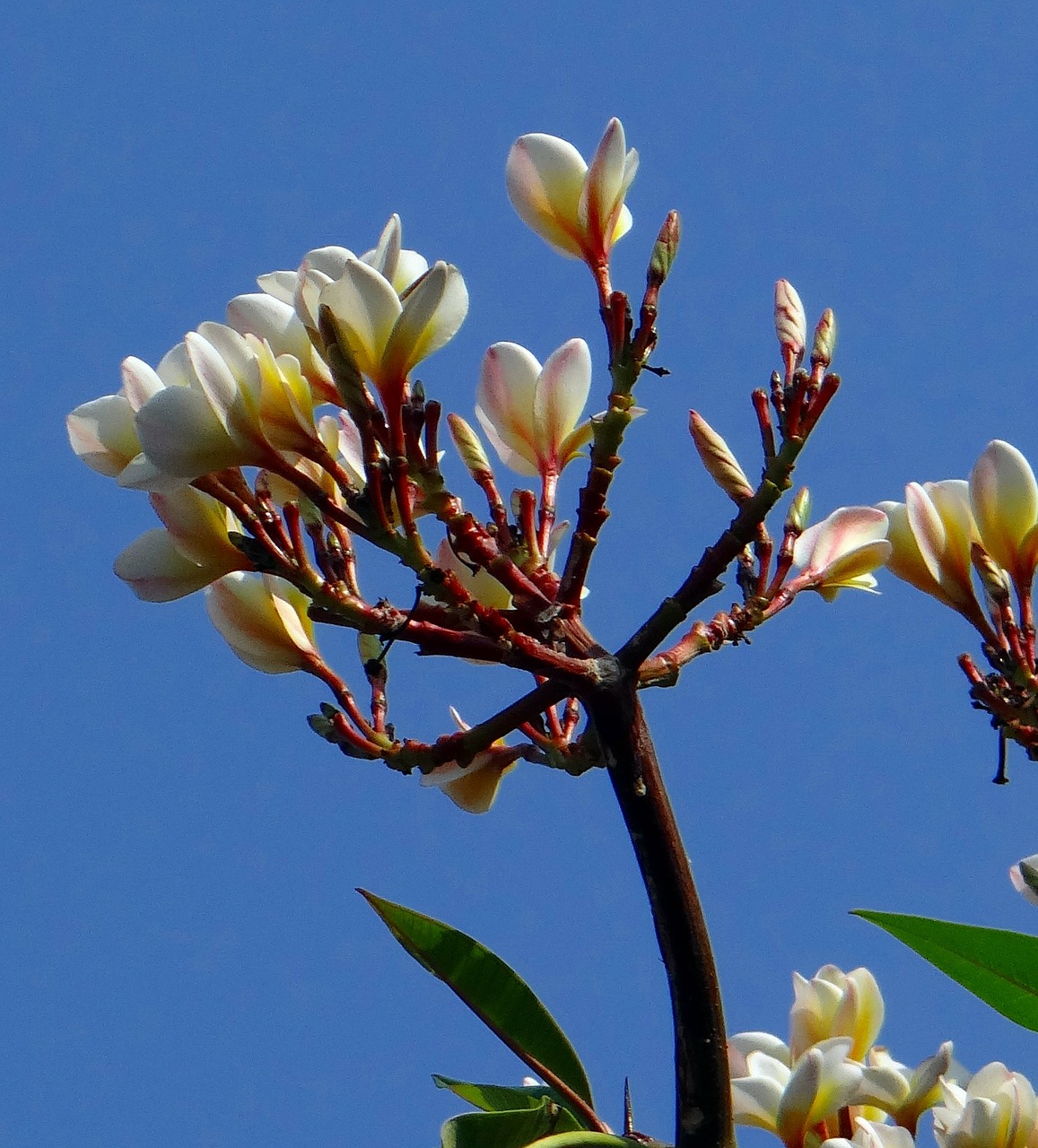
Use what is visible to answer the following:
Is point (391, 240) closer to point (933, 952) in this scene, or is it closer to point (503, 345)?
point (503, 345)

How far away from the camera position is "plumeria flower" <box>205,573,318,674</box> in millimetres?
1028

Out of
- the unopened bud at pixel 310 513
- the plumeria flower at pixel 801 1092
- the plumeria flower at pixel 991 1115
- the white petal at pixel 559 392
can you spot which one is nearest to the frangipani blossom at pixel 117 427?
the unopened bud at pixel 310 513

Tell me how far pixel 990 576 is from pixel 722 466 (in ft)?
0.91

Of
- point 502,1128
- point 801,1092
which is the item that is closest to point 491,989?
point 502,1128

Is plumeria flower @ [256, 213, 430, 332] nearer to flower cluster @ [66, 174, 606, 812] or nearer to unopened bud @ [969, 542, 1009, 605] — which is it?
flower cluster @ [66, 174, 606, 812]

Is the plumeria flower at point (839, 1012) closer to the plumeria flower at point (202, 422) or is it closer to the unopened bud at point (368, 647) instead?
the unopened bud at point (368, 647)

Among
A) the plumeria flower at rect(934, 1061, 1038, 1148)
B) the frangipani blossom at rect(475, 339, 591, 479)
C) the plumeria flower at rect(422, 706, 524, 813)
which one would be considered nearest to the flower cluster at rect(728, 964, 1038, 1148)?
the plumeria flower at rect(934, 1061, 1038, 1148)

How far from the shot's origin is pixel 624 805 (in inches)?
34.1

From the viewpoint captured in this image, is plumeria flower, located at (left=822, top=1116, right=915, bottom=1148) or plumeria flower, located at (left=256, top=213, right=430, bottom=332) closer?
plumeria flower, located at (left=256, top=213, right=430, bottom=332)

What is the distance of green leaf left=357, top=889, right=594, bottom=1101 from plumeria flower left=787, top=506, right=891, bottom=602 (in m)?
0.40

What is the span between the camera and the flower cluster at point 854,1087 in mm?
1112

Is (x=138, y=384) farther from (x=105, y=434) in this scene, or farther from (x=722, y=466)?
(x=722, y=466)

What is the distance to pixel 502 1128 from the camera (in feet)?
3.24

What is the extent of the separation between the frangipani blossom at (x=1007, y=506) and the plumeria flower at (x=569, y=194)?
0.36 meters
